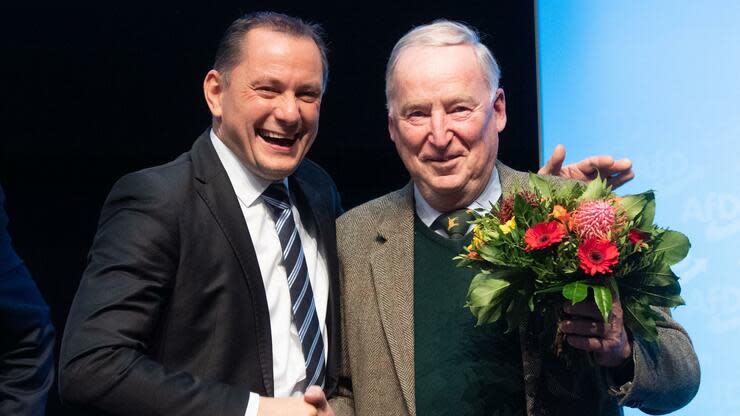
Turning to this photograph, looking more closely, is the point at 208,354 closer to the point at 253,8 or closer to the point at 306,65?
the point at 306,65

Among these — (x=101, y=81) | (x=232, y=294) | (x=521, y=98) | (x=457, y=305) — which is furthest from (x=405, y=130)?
(x=101, y=81)

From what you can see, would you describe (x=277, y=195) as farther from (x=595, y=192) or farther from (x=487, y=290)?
(x=595, y=192)

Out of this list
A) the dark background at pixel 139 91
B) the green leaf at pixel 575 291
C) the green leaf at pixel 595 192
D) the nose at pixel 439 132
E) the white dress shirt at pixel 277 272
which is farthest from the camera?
the dark background at pixel 139 91

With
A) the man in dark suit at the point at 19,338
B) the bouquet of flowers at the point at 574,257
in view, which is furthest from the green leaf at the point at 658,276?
the man in dark suit at the point at 19,338

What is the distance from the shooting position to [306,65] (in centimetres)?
248

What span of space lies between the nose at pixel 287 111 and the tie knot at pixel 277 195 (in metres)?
0.19

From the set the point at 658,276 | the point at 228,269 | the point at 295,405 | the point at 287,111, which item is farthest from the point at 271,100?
the point at 658,276

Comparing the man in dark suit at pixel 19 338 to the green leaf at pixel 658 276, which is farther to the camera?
the man in dark suit at pixel 19 338

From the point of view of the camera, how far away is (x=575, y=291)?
190 centimetres

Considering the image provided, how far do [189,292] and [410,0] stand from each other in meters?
2.56

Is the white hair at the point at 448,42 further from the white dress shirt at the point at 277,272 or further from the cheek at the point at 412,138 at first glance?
the white dress shirt at the point at 277,272

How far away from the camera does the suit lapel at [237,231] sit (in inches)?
90.8

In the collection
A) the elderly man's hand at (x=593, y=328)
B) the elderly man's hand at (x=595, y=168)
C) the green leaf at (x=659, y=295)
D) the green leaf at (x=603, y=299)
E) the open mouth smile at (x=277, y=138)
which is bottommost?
the elderly man's hand at (x=593, y=328)

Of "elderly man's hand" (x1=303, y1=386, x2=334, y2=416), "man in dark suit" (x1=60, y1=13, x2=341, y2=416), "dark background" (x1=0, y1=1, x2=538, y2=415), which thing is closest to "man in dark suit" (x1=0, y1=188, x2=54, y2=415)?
"man in dark suit" (x1=60, y1=13, x2=341, y2=416)
